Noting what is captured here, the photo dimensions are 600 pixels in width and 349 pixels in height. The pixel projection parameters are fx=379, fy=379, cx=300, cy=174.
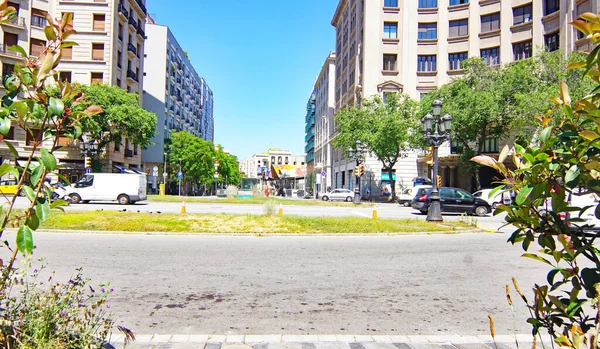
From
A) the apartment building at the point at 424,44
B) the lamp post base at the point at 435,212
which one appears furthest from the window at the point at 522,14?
the lamp post base at the point at 435,212

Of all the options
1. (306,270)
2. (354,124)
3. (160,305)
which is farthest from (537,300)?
(354,124)

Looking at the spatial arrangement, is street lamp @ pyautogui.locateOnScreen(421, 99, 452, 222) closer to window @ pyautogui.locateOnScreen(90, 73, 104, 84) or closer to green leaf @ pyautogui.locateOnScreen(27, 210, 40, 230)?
green leaf @ pyautogui.locateOnScreen(27, 210, 40, 230)

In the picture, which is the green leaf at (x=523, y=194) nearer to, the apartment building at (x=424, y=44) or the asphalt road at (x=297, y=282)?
the asphalt road at (x=297, y=282)

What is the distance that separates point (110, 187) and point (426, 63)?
3512 cm

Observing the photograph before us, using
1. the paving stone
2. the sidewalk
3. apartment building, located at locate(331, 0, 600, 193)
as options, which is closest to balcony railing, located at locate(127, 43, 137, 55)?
apartment building, located at locate(331, 0, 600, 193)

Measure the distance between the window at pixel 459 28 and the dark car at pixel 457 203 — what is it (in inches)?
1040

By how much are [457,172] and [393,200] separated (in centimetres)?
1012

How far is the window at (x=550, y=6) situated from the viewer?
113 feet

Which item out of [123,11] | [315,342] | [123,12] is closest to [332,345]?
[315,342]

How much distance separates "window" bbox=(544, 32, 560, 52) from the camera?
114ft

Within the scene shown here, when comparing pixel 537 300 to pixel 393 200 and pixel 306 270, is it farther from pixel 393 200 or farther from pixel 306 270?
pixel 393 200

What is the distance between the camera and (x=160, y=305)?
5.25 meters

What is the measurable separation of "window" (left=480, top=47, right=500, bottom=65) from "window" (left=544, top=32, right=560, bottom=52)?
15.2 feet

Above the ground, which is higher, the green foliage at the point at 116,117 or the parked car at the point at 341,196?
the green foliage at the point at 116,117
